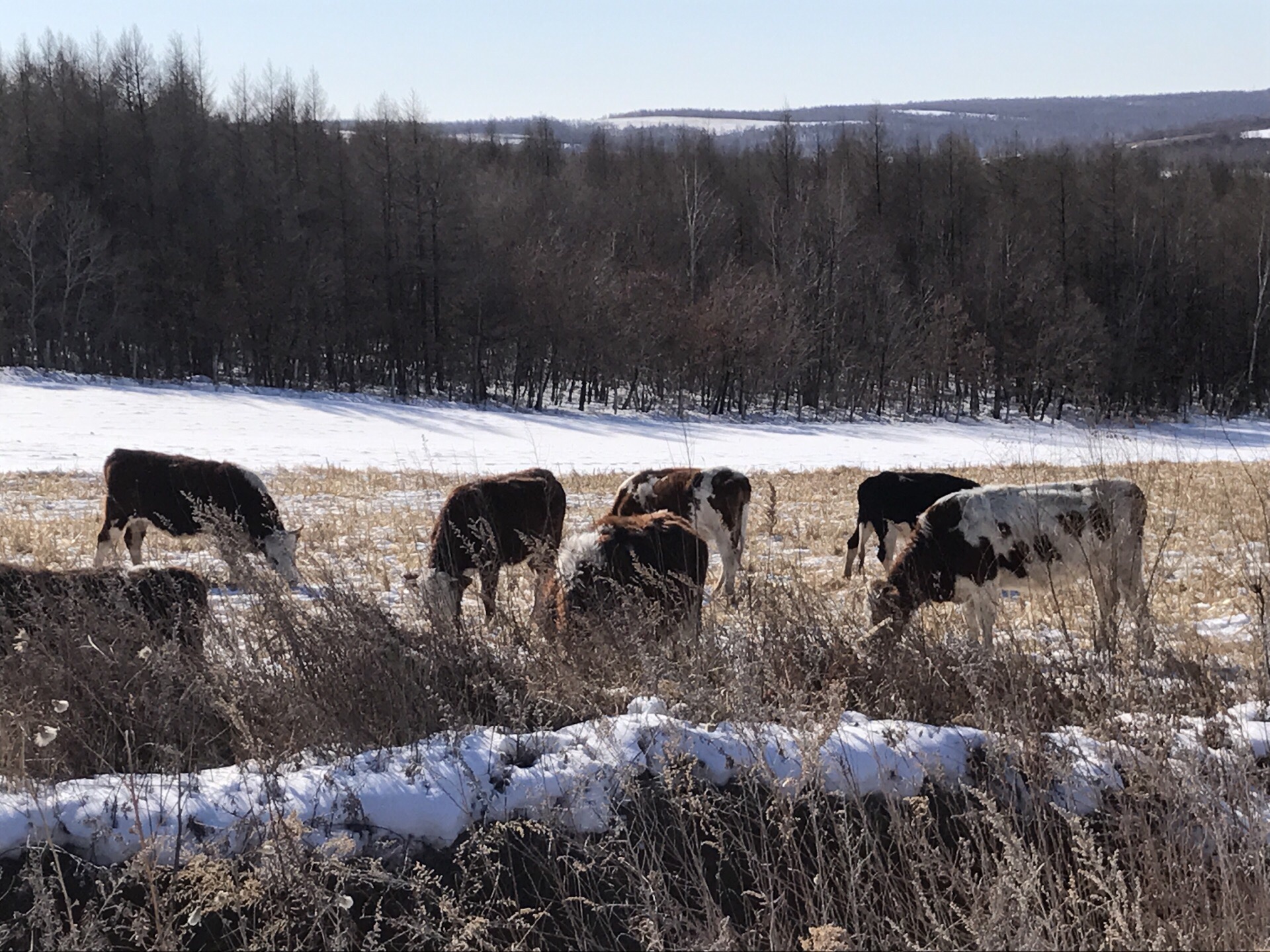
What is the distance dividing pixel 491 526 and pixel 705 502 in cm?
326

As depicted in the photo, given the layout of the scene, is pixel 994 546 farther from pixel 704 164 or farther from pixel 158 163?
pixel 704 164

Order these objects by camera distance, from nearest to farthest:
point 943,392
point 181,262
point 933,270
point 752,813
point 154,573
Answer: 1. point 752,813
2. point 154,573
3. point 181,262
4. point 943,392
5. point 933,270

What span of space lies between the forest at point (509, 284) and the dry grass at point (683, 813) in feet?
149

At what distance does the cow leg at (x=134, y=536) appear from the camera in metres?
11.8

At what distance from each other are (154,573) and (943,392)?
190 feet

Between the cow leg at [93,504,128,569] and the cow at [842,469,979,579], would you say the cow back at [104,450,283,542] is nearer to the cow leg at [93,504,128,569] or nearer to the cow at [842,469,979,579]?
the cow leg at [93,504,128,569]

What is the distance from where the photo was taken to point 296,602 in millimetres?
5828

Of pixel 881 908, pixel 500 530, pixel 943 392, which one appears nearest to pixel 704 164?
pixel 943 392

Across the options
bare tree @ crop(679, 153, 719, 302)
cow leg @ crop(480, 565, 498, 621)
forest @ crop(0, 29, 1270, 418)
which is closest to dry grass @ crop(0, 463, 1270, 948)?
cow leg @ crop(480, 565, 498, 621)

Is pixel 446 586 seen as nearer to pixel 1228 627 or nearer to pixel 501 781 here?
pixel 501 781

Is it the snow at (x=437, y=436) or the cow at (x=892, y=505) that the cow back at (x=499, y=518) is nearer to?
the cow at (x=892, y=505)

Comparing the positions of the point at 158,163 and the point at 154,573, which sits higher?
the point at 158,163

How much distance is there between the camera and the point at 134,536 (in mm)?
11969

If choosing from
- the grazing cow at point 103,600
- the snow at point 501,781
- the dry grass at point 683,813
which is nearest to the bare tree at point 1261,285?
the dry grass at point 683,813
